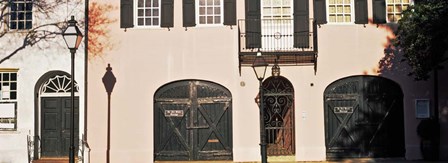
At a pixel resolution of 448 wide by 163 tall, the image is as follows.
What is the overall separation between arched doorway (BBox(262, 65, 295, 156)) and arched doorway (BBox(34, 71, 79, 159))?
6207 mm

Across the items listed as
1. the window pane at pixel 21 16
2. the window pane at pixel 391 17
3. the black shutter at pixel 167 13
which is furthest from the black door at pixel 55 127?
the window pane at pixel 391 17

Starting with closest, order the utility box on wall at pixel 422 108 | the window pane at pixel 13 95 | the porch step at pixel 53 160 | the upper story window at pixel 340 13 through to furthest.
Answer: the porch step at pixel 53 160 → the utility box on wall at pixel 422 108 → the window pane at pixel 13 95 → the upper story window at pixel 340 13

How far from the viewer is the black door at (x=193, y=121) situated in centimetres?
1753

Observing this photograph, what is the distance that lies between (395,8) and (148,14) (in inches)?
318

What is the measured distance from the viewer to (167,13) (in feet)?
57.7

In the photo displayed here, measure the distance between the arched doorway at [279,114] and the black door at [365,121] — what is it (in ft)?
3.91

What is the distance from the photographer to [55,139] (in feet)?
57.8

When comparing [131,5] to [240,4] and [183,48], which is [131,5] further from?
[240,4]

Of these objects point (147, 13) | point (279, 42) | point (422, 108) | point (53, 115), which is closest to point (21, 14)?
point (53, 115)

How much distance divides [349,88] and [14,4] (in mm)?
11263

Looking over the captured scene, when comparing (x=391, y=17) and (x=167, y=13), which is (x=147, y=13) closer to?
(x=167, y=13)

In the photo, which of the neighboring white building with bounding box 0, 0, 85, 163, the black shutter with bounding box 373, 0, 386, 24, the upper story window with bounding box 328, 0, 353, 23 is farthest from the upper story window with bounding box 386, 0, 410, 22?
the neighboring white building with bounding box 0, 0, 85, 163

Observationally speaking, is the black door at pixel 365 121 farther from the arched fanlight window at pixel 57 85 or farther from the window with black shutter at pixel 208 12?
the arched fanlight window at pixel 57 85

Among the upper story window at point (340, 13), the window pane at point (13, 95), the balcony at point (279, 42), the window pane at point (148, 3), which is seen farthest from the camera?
the window pane at point (148, 3)
